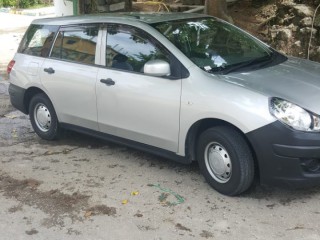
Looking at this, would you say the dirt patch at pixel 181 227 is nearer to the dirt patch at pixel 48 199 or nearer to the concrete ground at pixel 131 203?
the concrete ground at pixel 131 203

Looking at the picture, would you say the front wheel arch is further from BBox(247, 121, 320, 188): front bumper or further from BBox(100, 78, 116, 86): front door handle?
BBox(100, 78, 116, 86): front door handle

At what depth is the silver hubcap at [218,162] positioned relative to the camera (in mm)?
4387

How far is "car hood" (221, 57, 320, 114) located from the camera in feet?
13.4

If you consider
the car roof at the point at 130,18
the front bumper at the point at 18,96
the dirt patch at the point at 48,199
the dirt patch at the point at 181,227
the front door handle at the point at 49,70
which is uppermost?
the car roof at the point at 130,18

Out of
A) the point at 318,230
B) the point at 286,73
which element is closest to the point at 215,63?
the point at 286,73

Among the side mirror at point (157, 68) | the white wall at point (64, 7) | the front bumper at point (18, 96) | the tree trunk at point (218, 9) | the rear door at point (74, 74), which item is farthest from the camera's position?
the white wall at point (64, 7)

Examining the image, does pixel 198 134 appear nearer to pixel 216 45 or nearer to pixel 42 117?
pixel 216 45

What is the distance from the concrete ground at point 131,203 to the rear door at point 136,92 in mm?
450

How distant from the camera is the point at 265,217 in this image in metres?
4.09

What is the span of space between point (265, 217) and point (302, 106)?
3.35ft

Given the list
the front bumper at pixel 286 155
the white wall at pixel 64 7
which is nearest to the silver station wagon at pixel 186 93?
the front bumper at pixel 286 155

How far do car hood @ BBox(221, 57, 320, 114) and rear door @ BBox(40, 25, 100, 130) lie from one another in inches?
71.0

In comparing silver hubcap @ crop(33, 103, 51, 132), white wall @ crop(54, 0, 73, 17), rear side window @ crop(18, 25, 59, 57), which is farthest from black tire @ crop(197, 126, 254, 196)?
white wall @ crop(54, 0, 73, 17)

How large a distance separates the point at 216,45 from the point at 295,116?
4.73ft
